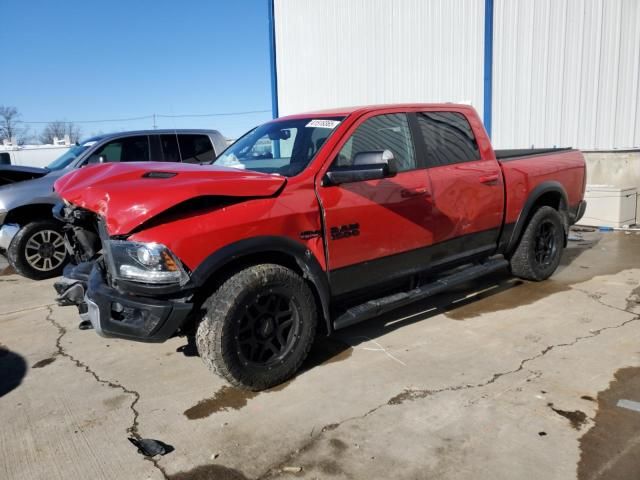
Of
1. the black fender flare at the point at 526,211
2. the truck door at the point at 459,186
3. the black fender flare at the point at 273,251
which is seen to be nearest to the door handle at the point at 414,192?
the truck door at the point at 459,186

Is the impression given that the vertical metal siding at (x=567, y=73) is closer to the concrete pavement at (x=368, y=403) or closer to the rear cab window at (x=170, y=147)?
the concrete pavement at (x=368, y=403)

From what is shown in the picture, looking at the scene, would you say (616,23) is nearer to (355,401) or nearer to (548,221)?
(548,221)

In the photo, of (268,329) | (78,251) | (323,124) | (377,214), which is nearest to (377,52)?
A: (323,124)

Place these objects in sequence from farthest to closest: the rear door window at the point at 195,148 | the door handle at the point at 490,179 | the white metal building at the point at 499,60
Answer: the white metal building at the point at 499,60
the rear door window at the point at 195,148
the door handle at the point at 490,179

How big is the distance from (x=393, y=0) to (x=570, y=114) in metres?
5.30

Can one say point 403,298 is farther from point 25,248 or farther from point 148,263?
point 25,248

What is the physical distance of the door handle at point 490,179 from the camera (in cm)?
468

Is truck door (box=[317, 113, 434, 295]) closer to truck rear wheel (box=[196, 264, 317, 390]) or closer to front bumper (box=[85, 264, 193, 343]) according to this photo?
truck rear wheel (box=[196, 264, 317, 390])

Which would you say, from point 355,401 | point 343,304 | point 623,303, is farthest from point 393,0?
point 355,401

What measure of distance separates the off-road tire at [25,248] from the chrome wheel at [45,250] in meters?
0.03

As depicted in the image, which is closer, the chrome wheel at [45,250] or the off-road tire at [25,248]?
the off-road tire at [25,248]

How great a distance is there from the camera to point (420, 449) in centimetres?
274

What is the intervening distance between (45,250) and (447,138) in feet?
17.7

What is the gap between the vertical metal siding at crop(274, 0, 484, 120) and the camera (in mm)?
11438
